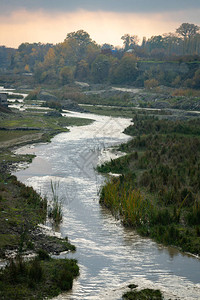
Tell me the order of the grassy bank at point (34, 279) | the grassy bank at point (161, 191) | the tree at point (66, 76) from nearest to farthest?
the grassy bank at point (34, 279), the grassy bank at point (161, 191), the tree at point (66, 76)

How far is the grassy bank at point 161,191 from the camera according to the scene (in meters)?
15.1

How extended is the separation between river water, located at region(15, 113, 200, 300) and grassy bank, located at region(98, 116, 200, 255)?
550 mm

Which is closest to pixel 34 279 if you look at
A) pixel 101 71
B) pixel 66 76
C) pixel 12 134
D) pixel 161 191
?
pixel 161 191

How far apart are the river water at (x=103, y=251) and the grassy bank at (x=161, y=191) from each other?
0.55 metres

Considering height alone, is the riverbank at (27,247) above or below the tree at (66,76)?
below

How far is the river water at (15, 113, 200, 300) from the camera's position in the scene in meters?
11.2

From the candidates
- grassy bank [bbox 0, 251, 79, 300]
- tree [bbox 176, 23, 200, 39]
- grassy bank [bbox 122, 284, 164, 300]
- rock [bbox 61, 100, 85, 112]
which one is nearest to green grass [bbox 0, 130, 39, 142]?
grassy bank [bbox 0, 251, 79, 300]

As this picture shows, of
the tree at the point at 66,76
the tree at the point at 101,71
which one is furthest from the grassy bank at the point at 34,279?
the tree at the point at 66,76

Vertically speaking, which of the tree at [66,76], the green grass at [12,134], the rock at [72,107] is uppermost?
the tree at [66,76]

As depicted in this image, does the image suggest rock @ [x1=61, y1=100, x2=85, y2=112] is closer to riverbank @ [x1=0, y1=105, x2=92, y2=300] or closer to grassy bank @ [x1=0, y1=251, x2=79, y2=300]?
riverbank @ [x1=0, y1=105, x2=92, y2=300]

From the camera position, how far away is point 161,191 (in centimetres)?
1900

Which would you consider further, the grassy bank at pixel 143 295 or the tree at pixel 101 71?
the tree at pixel 101 71

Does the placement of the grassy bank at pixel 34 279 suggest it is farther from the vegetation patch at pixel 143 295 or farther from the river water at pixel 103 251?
the vegetation patch at pixel 143 295

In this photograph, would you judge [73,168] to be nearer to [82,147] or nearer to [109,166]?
[109,166]
